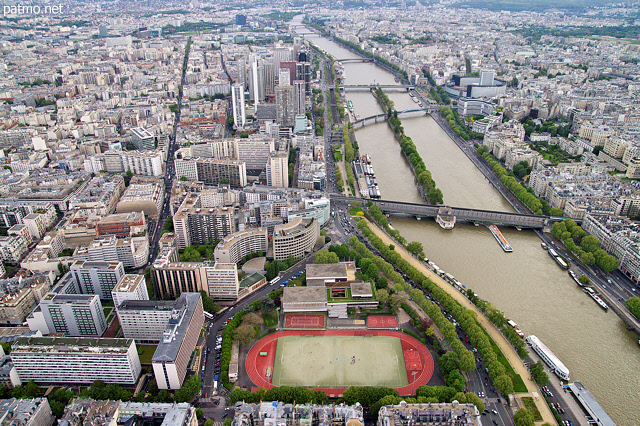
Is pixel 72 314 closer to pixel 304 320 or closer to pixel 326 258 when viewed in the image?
pixel 304 320

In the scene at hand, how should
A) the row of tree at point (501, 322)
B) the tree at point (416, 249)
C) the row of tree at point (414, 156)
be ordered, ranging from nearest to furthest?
the row of tree at point (501, 322) < the tree at point (416, 249) < the row of tree at point (414, 156)

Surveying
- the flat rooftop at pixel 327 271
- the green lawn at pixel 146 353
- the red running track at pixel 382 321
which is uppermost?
the flat rooftop at pixel 327 271

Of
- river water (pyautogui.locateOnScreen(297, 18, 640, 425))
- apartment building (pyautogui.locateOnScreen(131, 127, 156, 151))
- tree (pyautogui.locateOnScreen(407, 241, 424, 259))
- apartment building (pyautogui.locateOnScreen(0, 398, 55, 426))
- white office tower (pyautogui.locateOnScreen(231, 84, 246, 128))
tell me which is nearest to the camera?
apartment building (pyautogui.locateOnScreen(0, 398, 55, 426))

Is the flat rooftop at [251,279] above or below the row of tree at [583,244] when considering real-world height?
below

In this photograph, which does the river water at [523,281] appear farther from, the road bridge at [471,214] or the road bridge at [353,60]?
the road bridge at [353,60]

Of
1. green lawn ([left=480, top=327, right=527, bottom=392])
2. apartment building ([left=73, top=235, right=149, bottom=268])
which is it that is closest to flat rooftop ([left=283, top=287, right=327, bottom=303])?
green lawn ([left=480, top=327, right=527, bottom=392])

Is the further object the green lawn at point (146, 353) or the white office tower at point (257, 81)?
the white office tower at point (257, 81)

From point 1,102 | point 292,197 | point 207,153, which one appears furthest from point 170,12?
point 292,197

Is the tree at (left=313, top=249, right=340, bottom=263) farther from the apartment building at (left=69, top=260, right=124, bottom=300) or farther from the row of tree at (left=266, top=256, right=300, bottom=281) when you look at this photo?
the apartment building at (left=69, top=260, right=124, bottom=300)

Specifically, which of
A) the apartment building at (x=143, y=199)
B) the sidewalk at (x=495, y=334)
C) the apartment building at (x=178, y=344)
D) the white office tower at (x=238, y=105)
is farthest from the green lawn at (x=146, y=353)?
the white office tower at (x=238, y=105)
